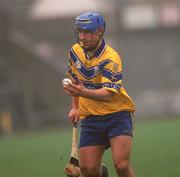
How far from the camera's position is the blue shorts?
7496 millimetres

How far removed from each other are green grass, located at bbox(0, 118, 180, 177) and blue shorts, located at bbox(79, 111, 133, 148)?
1821 millimetres

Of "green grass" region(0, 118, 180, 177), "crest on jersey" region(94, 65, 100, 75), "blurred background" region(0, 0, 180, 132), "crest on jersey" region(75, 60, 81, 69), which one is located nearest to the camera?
"crest on jersey" region(94, 65, 100, 75)

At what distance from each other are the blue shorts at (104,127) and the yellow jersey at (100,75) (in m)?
0.05

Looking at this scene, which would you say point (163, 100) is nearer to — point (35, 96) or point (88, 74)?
point (35, 96)

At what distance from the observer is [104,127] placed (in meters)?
7.57

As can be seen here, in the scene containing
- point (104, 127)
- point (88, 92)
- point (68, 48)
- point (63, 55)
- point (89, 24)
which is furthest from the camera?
point (63, 55)

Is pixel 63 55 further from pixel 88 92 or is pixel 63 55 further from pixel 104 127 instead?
pixel 88 92

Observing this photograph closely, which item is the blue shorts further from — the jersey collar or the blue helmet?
the blue helmet

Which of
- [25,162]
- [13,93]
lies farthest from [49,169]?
[13,93]

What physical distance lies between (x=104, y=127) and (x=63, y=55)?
52.8 ft

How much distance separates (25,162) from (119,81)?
5.08 meters

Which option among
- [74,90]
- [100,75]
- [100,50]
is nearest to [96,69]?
[100,75]

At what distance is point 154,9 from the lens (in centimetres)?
2356

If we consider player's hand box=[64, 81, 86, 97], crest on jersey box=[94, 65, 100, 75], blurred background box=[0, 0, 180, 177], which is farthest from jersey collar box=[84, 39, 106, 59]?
blurred background box=[0, 0, 180, 177]
